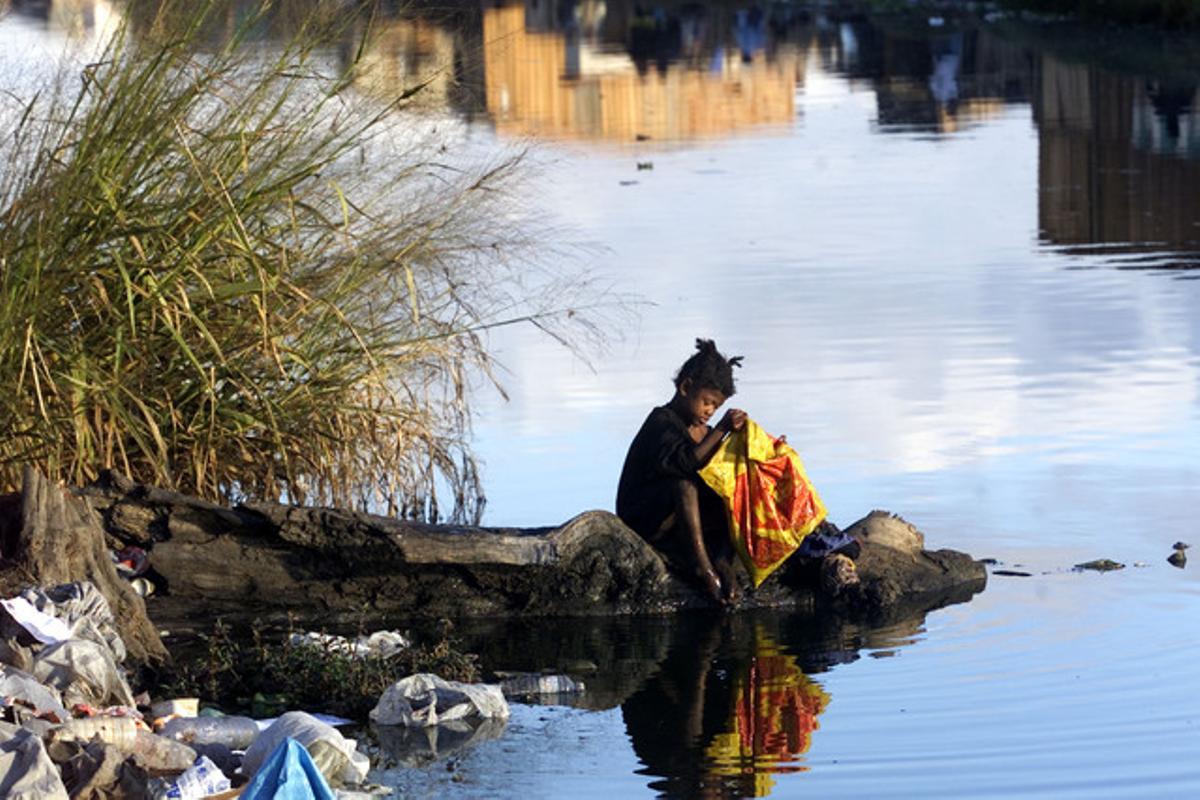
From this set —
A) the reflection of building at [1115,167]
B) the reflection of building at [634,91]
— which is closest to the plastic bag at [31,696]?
the reflection of building at [1115,167]

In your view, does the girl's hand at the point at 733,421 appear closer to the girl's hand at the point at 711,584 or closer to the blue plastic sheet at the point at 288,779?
the girl's hand at the point at 711,584

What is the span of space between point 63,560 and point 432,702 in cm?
141

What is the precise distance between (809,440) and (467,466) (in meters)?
1.84

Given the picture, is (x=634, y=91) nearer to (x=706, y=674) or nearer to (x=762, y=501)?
(x=762, y=501)

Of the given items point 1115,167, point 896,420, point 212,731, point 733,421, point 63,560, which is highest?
point 733,421

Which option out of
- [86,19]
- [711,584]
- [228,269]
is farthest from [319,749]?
[86,19]

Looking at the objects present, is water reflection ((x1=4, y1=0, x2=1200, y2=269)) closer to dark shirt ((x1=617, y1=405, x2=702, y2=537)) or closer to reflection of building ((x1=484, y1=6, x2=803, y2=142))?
reflection of building ((x1=484, y1=6, x2=803, y2=142))

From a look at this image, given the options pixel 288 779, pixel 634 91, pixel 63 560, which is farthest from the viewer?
pixel 634 91

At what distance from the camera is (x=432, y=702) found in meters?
7.60

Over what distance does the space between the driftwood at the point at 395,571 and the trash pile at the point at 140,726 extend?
20.1 inches

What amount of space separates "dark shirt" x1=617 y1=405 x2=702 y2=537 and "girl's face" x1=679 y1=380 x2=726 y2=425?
0.17ft

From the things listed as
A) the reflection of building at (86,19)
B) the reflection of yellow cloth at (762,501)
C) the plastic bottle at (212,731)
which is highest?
the reflection of building at (86,19)

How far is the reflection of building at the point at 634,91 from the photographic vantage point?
3047 centimetres

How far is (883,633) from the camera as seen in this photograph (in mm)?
8789
